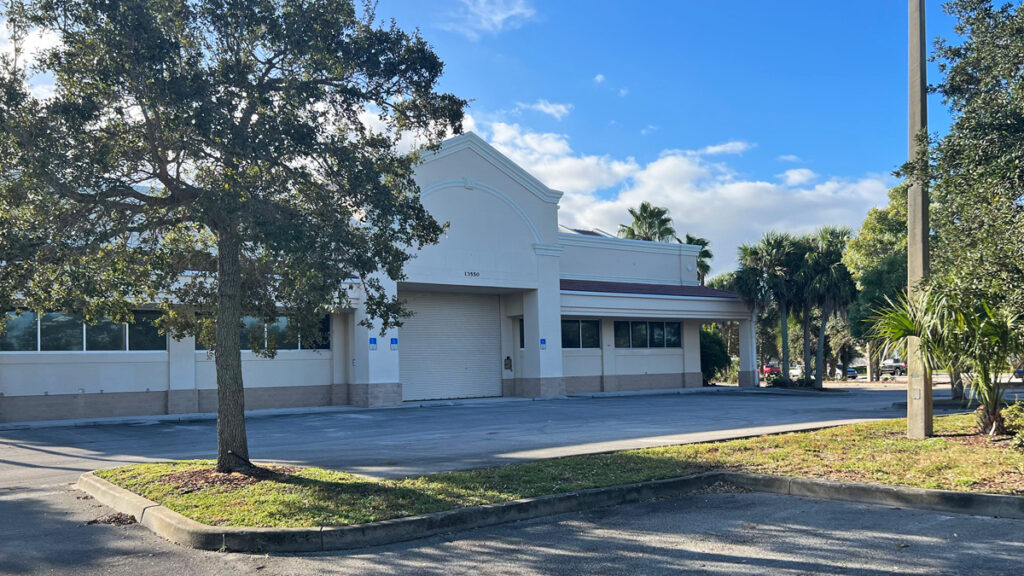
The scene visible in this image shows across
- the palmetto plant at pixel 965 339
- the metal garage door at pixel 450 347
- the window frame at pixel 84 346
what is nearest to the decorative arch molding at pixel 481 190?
the metal garage door at pixel 450 347

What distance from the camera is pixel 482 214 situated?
28922mm

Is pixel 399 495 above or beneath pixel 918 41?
beneath

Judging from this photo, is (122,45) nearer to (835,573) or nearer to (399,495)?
(399,495)

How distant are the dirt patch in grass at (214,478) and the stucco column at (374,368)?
1507 centimetres

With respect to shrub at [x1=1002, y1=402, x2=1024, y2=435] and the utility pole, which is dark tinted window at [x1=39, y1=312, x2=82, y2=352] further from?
shrub at [x1=1002, y1=402, x2=1024, y2=435]

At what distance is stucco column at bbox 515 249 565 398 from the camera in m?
30.1

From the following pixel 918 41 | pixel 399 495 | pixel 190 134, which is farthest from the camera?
pixel 918 41

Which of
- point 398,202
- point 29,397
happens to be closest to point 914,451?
point 398,202

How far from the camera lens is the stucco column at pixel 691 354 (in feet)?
122

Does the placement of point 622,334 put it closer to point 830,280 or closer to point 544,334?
point 544,334

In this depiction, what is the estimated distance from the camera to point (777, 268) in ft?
119

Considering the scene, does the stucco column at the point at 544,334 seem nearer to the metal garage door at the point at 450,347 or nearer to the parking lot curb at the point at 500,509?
the metal garage door at the point at 450,347

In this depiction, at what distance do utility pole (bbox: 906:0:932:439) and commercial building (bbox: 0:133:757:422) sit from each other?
51.4 feet

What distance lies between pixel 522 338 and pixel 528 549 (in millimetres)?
24703
